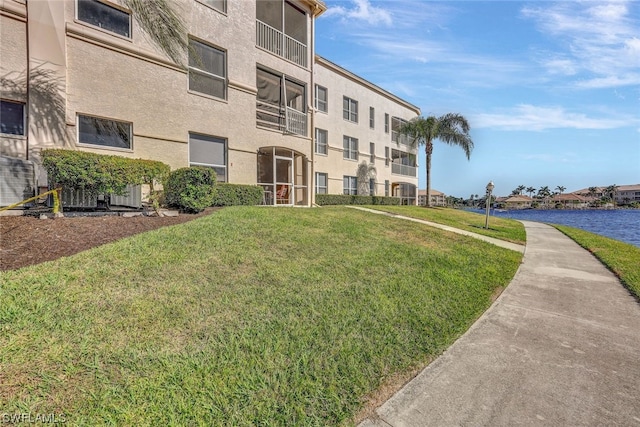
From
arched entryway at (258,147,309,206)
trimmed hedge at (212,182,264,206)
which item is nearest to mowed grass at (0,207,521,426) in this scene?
trimmed hedge at (212,182,264,206)

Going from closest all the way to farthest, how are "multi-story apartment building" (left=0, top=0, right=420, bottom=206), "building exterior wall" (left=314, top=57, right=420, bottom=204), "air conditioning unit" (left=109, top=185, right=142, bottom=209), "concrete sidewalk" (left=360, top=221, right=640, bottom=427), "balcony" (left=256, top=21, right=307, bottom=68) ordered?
"concrete sidewalk" (left=360, top=221, right=640, bottom=427)
"multi-story apartment building" (left=0, top=0, right=420, bottom=206)
"air conditioning unit" (left=109, top=185, right=142, bottom=209)
"balcony" (left=256, top=21, right=307, bottom=68)
"building exterior wall" (left=314, top=57, right=420, bottom=204)

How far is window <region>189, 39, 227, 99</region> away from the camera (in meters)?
11.4

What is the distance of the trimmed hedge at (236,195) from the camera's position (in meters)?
10.8

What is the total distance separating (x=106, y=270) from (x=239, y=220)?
12.3 ft

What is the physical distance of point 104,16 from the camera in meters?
9.29

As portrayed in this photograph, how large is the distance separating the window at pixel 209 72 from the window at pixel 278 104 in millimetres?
2001

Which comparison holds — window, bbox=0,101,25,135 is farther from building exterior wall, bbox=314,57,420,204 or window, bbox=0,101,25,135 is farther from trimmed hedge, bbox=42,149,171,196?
building exterior wall, bbox=314,57,420,204

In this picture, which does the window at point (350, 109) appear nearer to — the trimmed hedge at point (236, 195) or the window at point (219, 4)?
the window at point (219, 4)

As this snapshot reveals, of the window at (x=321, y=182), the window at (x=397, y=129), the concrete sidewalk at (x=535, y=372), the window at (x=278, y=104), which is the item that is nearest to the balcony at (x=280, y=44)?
the window at (x=278, y=104)

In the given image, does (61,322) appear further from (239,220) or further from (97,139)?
(97,139)

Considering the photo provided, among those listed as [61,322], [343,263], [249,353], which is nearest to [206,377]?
[249,353]

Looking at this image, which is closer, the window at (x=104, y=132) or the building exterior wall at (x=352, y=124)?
the window at (x=104, y=132)

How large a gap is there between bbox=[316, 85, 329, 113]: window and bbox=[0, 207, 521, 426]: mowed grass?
1785cm

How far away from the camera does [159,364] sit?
107 inches
